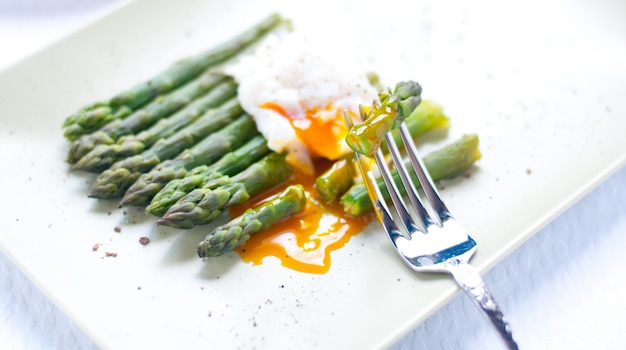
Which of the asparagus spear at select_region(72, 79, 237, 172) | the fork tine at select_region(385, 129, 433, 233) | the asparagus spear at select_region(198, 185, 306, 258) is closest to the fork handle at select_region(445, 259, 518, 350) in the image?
the fork tine at select_region(385, 129, 433, 233)

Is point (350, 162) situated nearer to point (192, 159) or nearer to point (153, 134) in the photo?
point (192, 159)

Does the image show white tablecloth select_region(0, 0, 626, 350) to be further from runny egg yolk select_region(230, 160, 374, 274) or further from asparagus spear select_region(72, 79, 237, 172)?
asparagus spear select_region(72, 79, 237, 172)

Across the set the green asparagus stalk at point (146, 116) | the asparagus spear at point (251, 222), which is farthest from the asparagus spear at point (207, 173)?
the green asparagus stalk at point (146, 116)

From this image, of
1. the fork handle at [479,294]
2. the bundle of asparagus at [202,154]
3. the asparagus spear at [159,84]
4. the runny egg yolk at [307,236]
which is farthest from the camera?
the asparagus spear at [159,84]

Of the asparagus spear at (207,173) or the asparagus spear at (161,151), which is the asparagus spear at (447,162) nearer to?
the asparagus spear at (207,173)

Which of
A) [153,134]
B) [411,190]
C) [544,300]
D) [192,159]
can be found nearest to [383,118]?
[411,190]

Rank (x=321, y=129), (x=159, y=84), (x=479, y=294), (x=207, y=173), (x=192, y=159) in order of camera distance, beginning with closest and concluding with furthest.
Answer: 1. (x=479, y=294)
2. (x=207, y=173)
3. (x=192, y=159)
4. (x=321, y=129)
5. (x=159, y=84)
